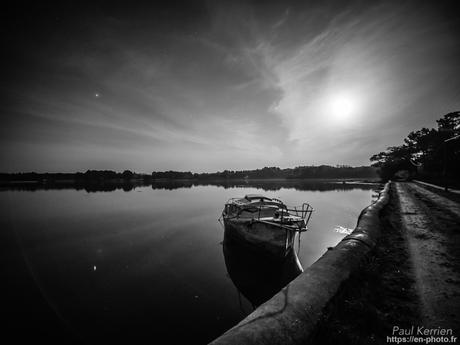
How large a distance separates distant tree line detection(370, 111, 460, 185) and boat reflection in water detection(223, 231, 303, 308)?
2053cm

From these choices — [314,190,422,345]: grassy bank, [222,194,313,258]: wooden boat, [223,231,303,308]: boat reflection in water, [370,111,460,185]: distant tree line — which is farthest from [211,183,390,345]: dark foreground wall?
[370,111,460,185]: distant tree line

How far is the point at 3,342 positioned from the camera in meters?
6.89

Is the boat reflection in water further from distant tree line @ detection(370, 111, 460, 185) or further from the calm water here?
distant tree line @ detection(370, 111, 460, 185)

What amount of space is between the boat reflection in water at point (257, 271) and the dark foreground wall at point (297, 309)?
21.6 ft

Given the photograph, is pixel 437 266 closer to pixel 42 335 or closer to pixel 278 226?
pixel 278 226

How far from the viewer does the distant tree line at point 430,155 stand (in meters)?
24.2

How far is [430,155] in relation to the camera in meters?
36.4

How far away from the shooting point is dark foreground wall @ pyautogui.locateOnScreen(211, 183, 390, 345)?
2460 mm

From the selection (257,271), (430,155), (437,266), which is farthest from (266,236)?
(430,155)

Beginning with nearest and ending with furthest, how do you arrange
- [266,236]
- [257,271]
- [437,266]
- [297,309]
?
1. [297,309]
2. [437,266]
3. [266,236]
4. [257,271]

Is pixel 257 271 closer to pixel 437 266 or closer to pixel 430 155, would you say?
pixel 437 266

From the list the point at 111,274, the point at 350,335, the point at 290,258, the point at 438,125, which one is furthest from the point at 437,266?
the point at 438,125

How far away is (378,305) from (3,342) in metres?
12.8

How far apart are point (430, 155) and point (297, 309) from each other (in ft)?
172
